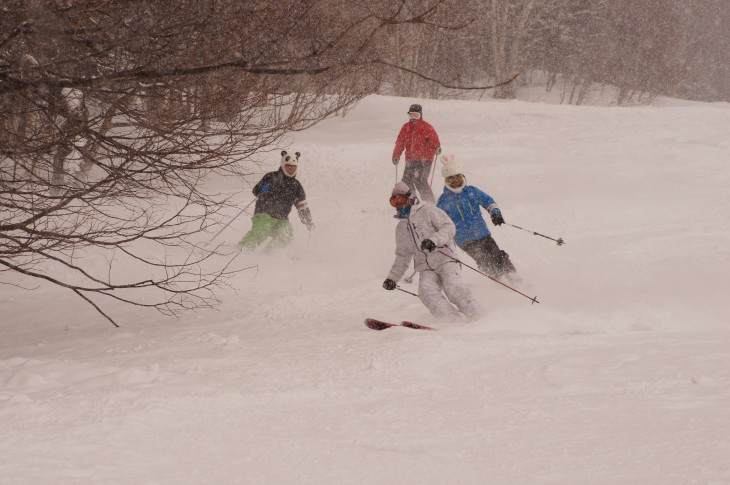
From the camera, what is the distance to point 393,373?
5.33 meters

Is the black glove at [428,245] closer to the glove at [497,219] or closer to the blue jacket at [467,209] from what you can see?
the glove at [497,219]

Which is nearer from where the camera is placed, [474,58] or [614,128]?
[614,128]

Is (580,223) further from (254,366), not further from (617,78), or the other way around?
(617,78)

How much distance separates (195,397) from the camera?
A: 4.77m

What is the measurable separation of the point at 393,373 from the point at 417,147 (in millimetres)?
7697

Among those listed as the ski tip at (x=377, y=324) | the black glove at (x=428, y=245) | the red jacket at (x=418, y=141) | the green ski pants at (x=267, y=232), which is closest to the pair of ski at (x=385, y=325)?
the ski tip at (x=377, y=324)

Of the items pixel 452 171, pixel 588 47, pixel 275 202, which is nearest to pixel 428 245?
pixel 452 171

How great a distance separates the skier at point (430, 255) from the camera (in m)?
7.17

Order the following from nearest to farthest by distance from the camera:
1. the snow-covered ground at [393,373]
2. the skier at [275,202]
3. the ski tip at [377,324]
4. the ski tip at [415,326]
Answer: the snow-covered ground at [393,373] < the ski tip at [415,326] < the ski tip at [377,324] < the skier at [275,202]

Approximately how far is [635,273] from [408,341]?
169 inches

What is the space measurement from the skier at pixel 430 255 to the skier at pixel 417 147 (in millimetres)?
5000

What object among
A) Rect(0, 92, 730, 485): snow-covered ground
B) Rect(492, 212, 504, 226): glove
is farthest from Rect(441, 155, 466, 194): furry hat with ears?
Rect(0, 92, 730, 485): snow-covered ground

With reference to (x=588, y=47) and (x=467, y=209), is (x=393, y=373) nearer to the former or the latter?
(x=467, y=209)

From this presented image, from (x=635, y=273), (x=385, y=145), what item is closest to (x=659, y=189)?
(x=635, y=273)
